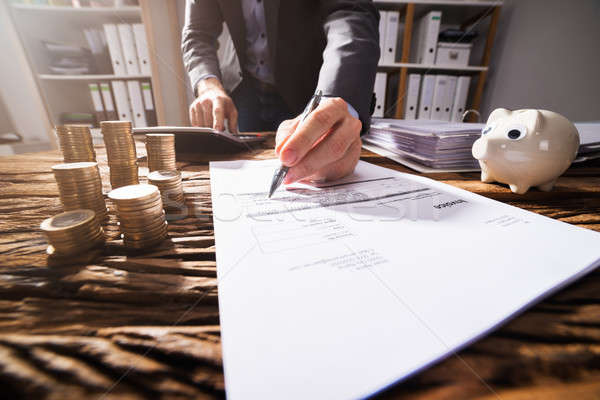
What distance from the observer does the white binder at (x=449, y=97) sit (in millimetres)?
1726

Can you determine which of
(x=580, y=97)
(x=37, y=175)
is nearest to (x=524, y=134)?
(x=37, y=175)

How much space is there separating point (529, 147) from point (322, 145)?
0.29 m

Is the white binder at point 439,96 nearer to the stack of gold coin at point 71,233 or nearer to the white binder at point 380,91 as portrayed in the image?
the white binder at point 380,91

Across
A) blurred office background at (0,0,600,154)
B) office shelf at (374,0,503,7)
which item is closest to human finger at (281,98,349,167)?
blurred office background at (0,0,600,154)

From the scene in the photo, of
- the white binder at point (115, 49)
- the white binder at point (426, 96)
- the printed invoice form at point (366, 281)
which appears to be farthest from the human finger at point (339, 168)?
the white binder at point (115, 49)

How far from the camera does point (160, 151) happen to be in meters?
0.39

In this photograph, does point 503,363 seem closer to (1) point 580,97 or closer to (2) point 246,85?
(2) point 246,85

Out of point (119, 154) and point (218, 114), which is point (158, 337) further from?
point (218, 114)

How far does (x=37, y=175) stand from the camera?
1.49 ft

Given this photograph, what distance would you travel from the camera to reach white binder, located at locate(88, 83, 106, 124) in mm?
1773

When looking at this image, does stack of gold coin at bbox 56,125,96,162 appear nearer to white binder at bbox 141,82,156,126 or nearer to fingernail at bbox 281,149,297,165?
fingernail at bbox 281,149,297,165

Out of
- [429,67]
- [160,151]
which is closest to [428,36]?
[429,67]

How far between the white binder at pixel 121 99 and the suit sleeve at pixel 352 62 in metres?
1.71

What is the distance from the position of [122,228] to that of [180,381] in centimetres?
16
